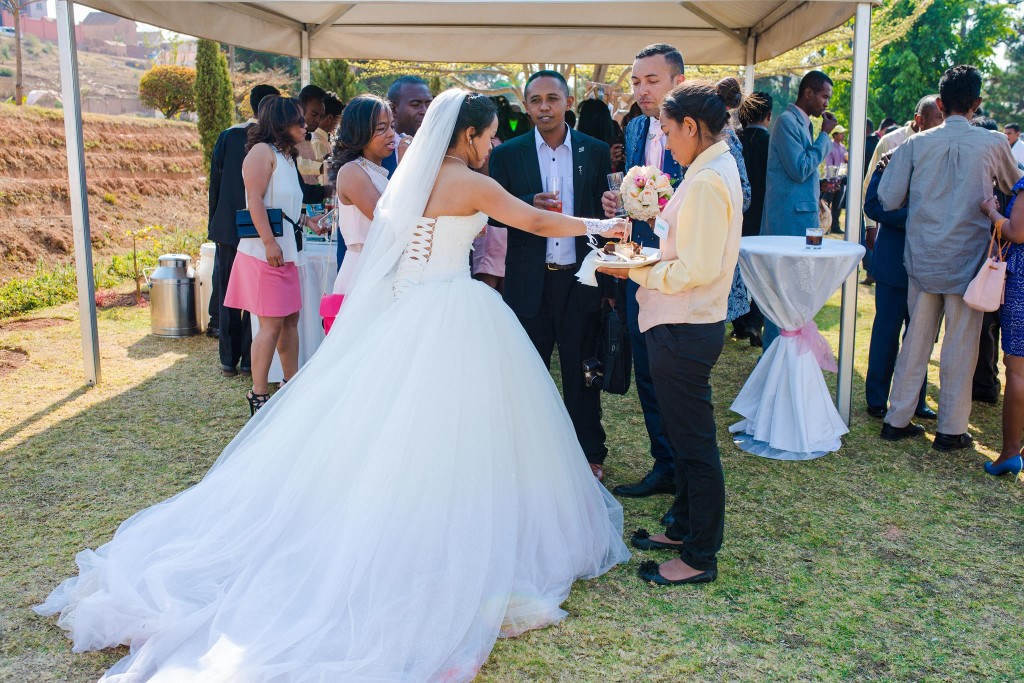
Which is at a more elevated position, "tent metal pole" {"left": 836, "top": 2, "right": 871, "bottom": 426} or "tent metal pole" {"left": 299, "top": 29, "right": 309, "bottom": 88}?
Answer: "tent metal pole" {"left": 299, "top": 29, "right": 309, "bottom": 88}

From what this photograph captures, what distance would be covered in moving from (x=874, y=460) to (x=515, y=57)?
534 cm

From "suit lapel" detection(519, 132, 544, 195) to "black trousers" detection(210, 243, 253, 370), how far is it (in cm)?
305

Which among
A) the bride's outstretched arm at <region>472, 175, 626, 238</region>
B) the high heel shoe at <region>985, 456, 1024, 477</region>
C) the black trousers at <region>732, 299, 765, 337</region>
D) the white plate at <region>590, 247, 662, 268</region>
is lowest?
the high heel shoe at <region>985, 456, 1024, 477</region>

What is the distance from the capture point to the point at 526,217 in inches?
134

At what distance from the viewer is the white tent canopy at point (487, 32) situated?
5.40 meters

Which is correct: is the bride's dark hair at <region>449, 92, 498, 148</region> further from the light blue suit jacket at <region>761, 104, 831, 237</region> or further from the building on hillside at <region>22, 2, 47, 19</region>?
the building on hillside at <region>22, 2, 47, 19</region>

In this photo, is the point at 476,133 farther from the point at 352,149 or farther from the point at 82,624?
the point at 82,624

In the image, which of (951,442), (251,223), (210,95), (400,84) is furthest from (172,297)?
(210,95)

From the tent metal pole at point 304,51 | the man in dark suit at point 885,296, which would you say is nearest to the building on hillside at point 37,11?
the tent metal pole at point 304,51

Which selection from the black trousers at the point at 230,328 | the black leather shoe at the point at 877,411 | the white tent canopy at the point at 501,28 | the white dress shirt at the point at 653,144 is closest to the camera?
the white dress shirt at the point at 653,144

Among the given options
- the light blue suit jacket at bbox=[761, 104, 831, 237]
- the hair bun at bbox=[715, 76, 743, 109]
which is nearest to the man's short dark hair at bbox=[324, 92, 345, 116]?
the hair bun at bbox=[715, 76, 743, 109]

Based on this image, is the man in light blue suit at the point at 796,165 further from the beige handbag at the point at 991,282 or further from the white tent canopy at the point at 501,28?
the beige handbag at the point at 991,282

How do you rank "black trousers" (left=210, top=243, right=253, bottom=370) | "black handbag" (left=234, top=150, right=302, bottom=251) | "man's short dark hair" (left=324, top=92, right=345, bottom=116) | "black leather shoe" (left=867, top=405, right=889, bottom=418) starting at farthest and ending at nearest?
"man's short dark hair" (left=324, top=92, right=345, bottom=116) → "black trousers" (left=210, top=243, right=253, bottom=370) → "black leather shoe" (left=867, top=405, right=889, bottom=418) → "black handbag" (left=234, top=150, right=302, bottom=251)

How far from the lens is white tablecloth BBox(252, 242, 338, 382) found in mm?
6043
